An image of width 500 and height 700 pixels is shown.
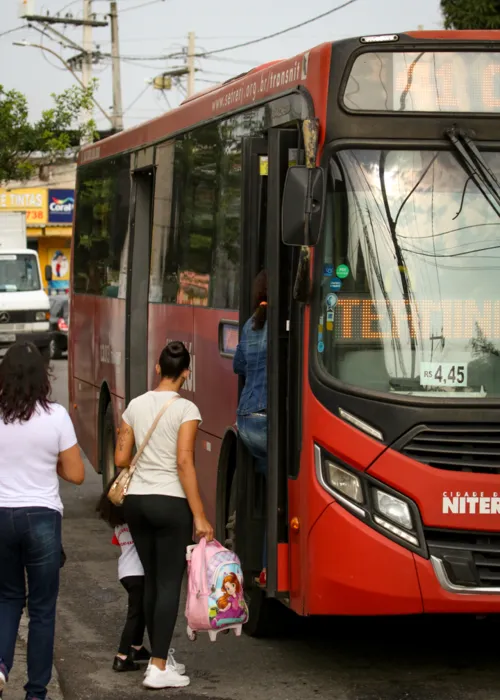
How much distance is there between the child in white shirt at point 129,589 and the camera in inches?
275

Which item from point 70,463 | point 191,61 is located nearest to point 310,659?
point 70,463

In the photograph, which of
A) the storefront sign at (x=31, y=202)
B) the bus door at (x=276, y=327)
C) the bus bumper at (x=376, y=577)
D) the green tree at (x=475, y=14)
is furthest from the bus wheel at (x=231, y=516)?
the storefront sign at (x=31, y=202)

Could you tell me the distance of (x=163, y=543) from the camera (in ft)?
21.9

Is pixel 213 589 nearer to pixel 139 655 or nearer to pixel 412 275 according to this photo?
pixel 139 655

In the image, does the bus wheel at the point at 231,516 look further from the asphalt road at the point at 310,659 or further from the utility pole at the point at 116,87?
the utility pole at the point at 116,87

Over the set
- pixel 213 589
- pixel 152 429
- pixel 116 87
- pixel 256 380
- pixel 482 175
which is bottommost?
pixel 213 589

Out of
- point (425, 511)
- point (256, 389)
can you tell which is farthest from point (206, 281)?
point (425, 511)

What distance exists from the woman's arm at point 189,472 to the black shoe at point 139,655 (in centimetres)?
85

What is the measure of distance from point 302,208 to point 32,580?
2028 mm

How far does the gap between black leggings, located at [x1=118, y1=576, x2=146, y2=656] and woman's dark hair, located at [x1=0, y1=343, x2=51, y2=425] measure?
4.76 ft

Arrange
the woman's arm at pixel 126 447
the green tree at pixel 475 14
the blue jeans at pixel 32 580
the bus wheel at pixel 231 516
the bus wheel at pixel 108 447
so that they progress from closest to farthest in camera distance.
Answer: the blue jeans at pixel 32 580
the woman's arm at pixel 126 447
the bus wheel at pixel 231 516
the bus wheel at pixel 108 447
the green tree at pixel 475 14

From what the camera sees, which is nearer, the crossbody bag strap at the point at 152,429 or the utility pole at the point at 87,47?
the crossbody bag strap at the point at 152,429

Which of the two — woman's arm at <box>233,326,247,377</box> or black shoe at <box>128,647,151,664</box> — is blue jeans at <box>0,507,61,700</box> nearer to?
black shoe at <box>128,647,151,664</box>

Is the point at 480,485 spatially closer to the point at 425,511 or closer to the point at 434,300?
the point at 425,511
